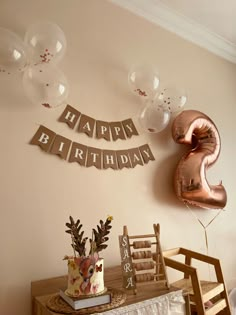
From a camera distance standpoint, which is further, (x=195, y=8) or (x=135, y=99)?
(x=195, y=8)

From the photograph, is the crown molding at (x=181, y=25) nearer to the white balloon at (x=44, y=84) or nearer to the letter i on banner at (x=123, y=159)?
the white balloon at (x=44, y=84)

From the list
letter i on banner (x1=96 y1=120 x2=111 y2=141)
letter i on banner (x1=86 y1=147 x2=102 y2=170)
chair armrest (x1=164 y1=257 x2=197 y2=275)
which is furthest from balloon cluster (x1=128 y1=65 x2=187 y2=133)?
chair armrest (x1=164 y1=257 x2=197 y2=275)

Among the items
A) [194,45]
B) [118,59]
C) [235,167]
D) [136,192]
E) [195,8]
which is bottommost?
[136,192]

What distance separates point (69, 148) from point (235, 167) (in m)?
1.52

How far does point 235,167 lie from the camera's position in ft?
7.71

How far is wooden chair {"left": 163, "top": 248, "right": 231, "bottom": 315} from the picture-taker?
1338 millimetres

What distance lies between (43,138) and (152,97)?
2.43 ft

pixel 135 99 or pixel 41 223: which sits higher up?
pixel 135 99

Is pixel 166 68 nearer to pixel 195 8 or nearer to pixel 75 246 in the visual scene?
pixel 195 8

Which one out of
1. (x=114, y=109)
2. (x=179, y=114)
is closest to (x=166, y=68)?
(x=179, y=114)

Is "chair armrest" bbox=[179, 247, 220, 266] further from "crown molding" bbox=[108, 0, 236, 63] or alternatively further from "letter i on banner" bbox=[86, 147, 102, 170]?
"crown molding" bbox=[108, 0, 236, 63]

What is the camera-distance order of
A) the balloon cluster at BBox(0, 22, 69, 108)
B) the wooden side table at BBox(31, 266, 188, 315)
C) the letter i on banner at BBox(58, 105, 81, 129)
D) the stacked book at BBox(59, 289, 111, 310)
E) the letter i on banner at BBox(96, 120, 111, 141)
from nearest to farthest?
the stacked book at BBox(59, 289, 111, 310), the wooden side table at BBox(31, 266, 188, 315), the balloon cluster at BBox(0, 22, 69, 108), the letter i on banner at BBox(58, 105, 81, 129), the letter i on banner at BBox(96, 120, 111, 141)

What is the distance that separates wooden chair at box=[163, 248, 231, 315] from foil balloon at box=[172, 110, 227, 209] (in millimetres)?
347

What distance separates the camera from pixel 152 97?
1758mm
